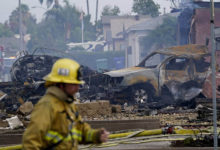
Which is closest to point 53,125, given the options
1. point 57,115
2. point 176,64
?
point 57,115

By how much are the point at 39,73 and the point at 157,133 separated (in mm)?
10362

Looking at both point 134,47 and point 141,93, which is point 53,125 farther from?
point 134,47

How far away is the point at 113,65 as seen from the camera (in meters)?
53.7

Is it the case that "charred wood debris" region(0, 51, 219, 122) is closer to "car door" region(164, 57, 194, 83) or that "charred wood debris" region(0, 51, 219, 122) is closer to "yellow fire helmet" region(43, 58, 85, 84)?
"car door" region(164, 57, 194, 83)

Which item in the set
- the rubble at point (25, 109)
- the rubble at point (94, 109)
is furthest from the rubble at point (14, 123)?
the rubble at point (94, 109)

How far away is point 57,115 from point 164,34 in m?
35.7

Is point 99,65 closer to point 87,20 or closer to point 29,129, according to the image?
point 87,20

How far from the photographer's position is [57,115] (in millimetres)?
3848

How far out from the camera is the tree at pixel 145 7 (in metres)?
54.5

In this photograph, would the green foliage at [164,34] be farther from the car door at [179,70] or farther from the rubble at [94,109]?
the rubble at [94,109]

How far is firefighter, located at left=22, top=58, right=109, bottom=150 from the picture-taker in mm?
3693

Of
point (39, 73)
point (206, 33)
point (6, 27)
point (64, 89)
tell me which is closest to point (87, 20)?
point (6, 27)

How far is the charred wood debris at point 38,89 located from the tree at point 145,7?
36240mm

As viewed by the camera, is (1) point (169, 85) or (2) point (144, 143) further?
(1) point (169, 85)
